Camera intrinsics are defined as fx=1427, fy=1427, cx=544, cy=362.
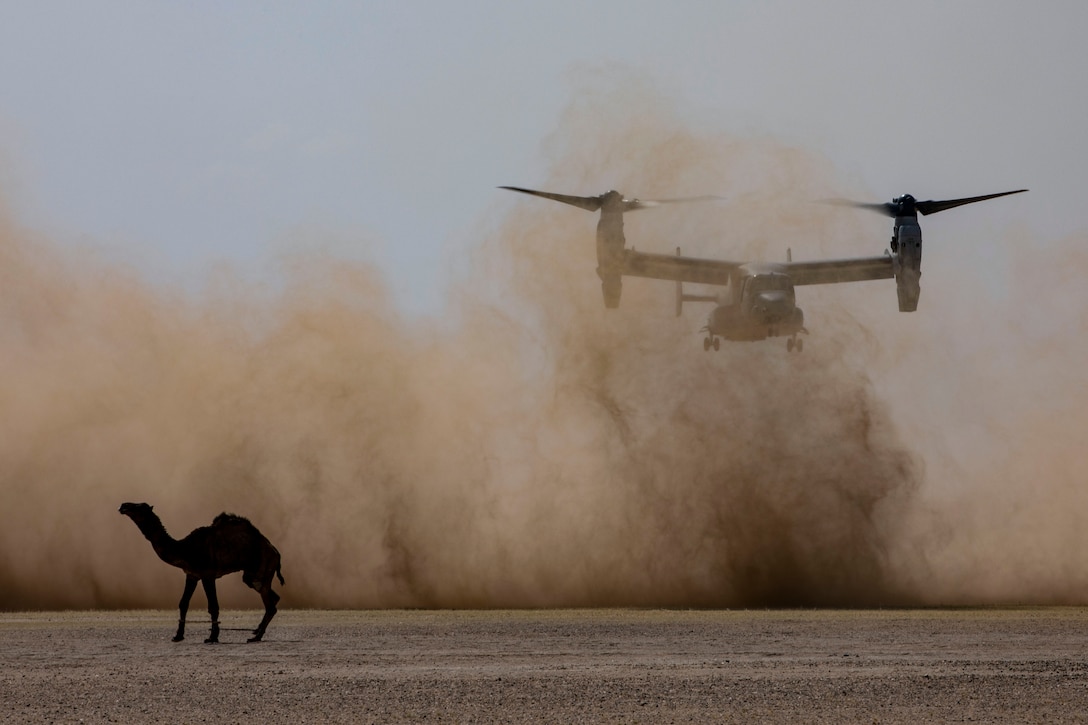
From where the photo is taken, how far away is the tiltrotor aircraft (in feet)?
190

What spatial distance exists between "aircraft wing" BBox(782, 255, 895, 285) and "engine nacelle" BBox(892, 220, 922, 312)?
326 cm

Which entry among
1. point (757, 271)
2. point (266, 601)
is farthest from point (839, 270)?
point (266, 601)

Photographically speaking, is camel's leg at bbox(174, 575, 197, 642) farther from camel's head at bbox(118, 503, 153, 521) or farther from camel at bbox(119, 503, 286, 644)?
camel's head at bbox(118, 503, 153, 521)

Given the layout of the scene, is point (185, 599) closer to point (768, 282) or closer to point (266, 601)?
point (266, 601)

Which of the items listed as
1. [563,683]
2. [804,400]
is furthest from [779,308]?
[563,683]

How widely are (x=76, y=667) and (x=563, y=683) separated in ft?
33.1

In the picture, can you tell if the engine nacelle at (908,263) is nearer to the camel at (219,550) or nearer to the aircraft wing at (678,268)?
the aircraft wing at (678,268)

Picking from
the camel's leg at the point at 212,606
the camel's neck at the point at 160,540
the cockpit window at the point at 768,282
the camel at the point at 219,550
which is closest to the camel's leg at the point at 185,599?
the camel at the point at 219,550

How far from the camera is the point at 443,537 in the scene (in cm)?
6038

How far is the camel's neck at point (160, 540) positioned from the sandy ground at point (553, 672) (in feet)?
6.83

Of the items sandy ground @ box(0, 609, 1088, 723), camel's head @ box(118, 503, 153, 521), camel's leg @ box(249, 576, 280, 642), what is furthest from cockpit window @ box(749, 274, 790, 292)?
camel's head @ box(118, 503, 153, 521)

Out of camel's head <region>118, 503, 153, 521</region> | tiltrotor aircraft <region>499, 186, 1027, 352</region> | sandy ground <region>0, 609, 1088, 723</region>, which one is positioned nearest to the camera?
sandy ground <region>0, 609, 1088, 723</region>

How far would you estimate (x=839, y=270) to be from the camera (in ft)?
207

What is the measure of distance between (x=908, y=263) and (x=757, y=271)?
6266 millimetres
